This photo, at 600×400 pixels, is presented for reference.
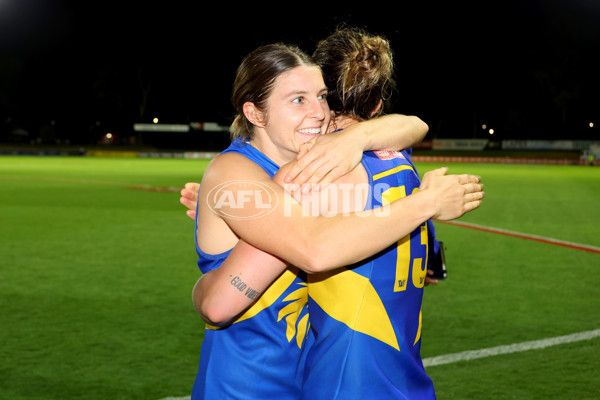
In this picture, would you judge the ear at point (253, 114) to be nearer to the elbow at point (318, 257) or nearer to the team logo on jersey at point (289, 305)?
the team logo on jersey at point (289, 305)

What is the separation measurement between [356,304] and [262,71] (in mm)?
875

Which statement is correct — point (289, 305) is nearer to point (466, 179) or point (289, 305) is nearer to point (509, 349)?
point (466, 179)

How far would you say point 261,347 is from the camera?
2.17m

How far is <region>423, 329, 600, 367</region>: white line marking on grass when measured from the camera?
489 cm

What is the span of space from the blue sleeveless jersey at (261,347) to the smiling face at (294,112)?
0.11 m

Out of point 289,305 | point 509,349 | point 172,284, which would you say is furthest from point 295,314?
point 172,284

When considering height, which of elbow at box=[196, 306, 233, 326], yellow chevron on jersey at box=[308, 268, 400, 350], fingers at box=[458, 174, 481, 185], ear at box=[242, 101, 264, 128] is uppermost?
ear at box=[242, 101, 264, 128]

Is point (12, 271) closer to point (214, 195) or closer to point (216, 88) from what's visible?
point (214, 195)

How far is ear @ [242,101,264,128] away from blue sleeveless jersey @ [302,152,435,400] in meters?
0.46

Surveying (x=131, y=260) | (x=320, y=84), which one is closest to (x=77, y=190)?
(x=131, y=260)

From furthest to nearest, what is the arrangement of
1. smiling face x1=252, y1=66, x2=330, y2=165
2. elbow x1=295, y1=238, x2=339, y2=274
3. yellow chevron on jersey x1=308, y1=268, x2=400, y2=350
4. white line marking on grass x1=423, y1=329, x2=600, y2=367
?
white line marking on grass x1=423, y1=329, x2=600, y2=367 < smiling face x1=252, y1=66, x2=330, y2=165 < yellow chevron on jersey x1=308, y1=268, x2=400, y2=350 < elbow x1=295, y1=238, x2=339, y2=274

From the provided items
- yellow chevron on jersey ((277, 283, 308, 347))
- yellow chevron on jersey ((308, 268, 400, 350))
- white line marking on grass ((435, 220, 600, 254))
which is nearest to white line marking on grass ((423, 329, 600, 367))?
yellow chevron on jersey ((277, 283, 308, 347))

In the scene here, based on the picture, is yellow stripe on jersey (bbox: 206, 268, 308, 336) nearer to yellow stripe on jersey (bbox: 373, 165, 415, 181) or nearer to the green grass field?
yellow stripe on jersey (bbox: 373, 165, 415, 181)

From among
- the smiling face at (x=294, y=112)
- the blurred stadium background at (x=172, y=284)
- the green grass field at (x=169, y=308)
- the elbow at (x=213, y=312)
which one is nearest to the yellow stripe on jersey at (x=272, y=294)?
the elbow at (x=213, y=312)
